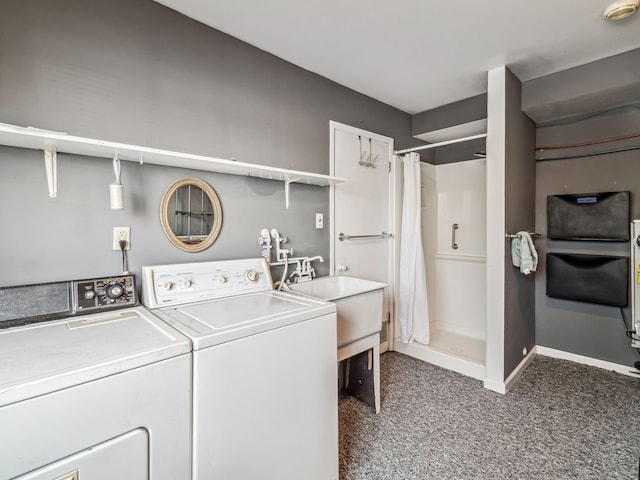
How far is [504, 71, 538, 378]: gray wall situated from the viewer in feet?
7.98

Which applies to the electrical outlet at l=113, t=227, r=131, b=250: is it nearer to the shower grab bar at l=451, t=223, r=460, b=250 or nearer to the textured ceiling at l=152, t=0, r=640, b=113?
the textured ceiling at l=152, t=0, r=640, b=113

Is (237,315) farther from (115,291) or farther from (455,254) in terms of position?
(455,254)

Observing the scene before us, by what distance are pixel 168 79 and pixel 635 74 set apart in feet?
10.1

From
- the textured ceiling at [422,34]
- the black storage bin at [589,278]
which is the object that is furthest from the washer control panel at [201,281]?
the black storage bin at [589,278]

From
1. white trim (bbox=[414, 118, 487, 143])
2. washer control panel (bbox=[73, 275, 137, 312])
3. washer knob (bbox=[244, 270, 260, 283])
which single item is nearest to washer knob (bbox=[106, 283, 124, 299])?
washer control panel (bbox=[73, 275, 137, 312])

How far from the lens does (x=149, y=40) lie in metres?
1.63

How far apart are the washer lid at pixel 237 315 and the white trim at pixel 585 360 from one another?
2.80 meters

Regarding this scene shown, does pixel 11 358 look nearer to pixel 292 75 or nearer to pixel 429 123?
pixel 292 75

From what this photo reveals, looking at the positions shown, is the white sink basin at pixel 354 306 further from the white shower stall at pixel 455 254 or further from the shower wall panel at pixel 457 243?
the shower wall panel at pixel 457 243

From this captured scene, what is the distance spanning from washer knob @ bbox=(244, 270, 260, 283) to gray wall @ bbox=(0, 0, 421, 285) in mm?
202

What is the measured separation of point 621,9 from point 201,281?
2732 millimetres

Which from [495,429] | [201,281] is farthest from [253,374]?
[495,429]

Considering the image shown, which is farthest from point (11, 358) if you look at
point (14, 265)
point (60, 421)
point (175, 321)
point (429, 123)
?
point (429, 123)

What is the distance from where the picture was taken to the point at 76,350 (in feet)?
3.14
